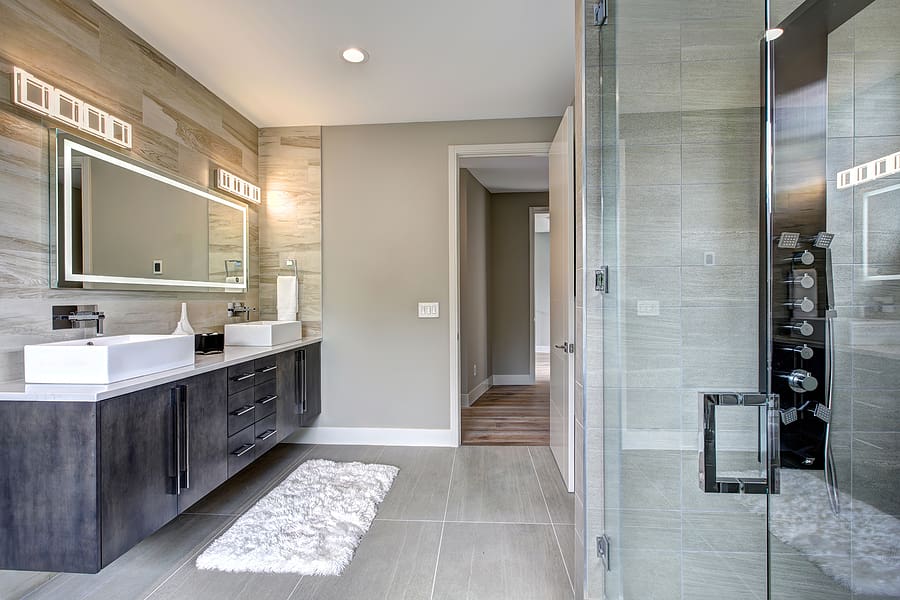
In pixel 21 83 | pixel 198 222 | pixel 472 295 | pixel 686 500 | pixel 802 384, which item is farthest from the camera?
pixel 472 295

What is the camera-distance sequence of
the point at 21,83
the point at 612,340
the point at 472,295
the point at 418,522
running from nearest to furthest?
the point at 612,340 < the point at 21,83 < the point at 418,522 < the point at 472,295

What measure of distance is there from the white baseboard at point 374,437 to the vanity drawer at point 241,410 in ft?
3.78

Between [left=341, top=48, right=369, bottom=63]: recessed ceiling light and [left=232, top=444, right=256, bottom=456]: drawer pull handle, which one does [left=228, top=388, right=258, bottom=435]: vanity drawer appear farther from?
[left=341, top=48, right=369, bottom=63]: recessed ceiling light

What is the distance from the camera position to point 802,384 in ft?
2.93

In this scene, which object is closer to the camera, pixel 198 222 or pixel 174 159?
pixel 174 159

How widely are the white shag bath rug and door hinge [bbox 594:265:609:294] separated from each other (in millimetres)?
1589

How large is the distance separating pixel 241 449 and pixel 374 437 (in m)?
1.32

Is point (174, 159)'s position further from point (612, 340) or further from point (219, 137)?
point (612, 340)

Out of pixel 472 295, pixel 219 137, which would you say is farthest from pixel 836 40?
pixel 472 295

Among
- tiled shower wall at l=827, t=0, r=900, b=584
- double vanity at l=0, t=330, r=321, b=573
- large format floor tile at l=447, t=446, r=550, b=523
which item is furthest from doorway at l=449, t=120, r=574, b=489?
double vanity at l=0, t=330, r=321, b=573

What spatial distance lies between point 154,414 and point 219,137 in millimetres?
2138

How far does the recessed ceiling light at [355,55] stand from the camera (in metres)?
2.50

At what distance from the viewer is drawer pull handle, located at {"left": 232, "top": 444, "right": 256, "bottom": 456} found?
7.57 feet

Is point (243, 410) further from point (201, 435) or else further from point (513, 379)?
point (513, 379)
